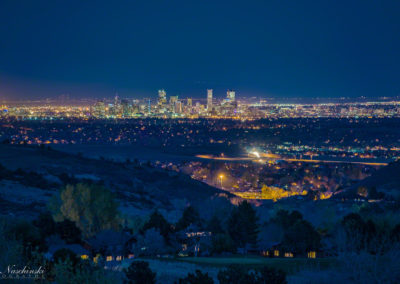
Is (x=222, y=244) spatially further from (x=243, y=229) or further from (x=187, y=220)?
(x=187, y=220)

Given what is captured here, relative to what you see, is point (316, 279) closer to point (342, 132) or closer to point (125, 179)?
point (125, 179)

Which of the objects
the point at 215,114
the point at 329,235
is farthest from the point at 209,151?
the point at 215,114

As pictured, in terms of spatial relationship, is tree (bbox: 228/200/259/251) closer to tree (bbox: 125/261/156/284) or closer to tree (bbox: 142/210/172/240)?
tree (bbox: 142/210/172/240)

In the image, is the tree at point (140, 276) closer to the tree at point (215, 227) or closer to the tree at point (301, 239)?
the tree at point (301, 239)

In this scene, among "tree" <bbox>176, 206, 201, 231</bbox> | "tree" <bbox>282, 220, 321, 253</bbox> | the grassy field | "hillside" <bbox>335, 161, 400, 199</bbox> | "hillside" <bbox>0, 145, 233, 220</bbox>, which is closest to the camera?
the grassy field

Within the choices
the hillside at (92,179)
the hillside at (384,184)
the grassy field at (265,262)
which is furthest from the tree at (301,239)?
the hillside at (384,184)

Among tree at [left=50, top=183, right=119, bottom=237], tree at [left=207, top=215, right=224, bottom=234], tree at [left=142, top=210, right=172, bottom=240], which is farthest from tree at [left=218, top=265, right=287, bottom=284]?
tree at [left=207, top=215, right=224, bottom=234]
